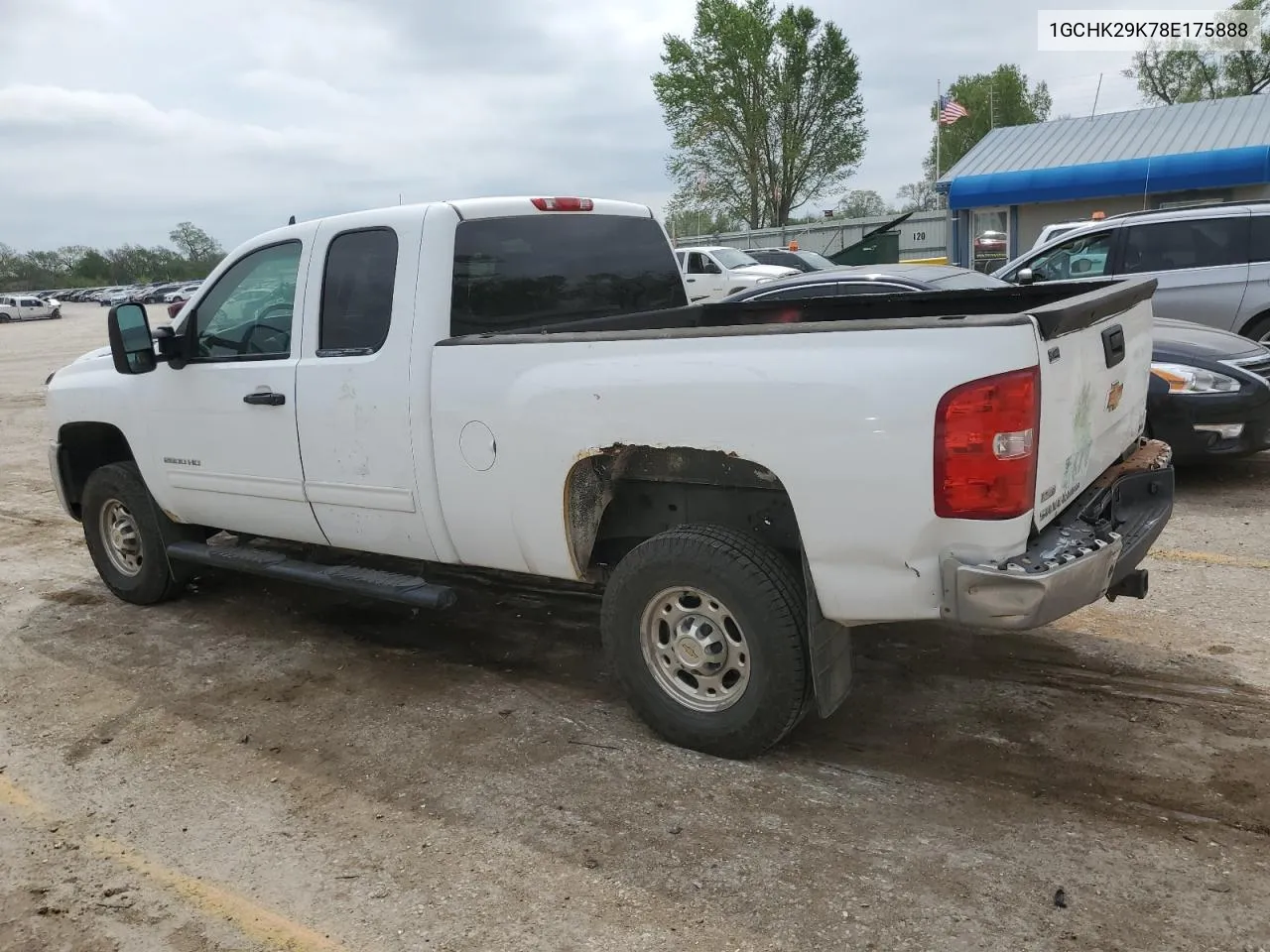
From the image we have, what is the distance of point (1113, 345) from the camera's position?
3658 mm

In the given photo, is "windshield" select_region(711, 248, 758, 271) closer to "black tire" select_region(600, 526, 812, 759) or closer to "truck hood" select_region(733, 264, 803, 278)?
"truck hood" select_region(733, 264, 803, 278)

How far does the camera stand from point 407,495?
427 centimetres

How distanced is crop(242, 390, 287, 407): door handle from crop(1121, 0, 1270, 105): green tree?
189ft

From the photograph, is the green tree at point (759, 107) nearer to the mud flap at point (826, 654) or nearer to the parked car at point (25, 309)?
the parked car at point (25, 309)

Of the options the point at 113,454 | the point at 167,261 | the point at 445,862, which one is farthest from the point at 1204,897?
the point at 167,261

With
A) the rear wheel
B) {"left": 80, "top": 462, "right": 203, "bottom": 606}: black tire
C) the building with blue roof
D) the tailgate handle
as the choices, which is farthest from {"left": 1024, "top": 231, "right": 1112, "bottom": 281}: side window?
the building with blue roof

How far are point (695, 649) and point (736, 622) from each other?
0.23 m

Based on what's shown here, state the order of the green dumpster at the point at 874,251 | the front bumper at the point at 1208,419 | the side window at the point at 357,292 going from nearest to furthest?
the side window at the point at 357,292 → the front bumper at the point at 1208,419 → the green dumpster at the point at 874,251

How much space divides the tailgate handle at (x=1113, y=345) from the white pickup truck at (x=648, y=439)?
15mm

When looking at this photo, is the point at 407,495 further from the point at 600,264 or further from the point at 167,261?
the point at 167,261

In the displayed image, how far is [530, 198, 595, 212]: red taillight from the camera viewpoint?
4648 millimetres

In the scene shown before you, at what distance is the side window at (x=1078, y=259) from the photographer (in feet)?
34.7

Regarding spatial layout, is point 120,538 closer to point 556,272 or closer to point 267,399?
point 267,399

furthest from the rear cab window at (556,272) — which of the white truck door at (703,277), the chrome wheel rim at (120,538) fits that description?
the white truck door at (703,277)
